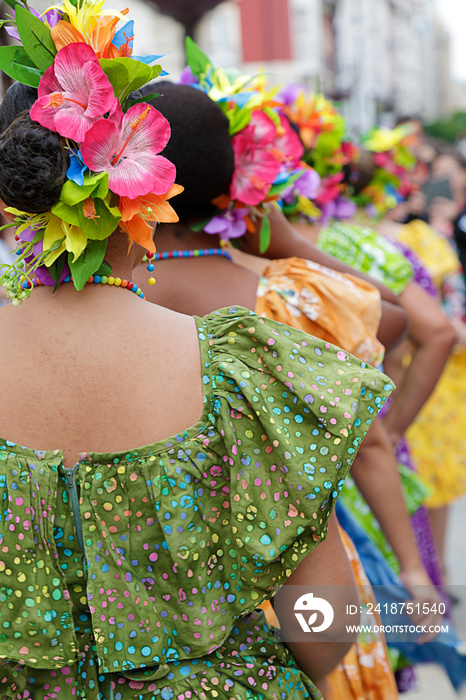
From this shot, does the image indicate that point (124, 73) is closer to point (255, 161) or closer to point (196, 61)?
point (255, 161)

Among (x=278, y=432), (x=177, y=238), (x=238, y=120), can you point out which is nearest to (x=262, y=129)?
(x=238, y=120)

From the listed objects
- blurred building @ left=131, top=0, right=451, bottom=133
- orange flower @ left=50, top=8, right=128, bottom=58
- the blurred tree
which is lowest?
blurred building @ left=131, top=0, right=451, bottom=133

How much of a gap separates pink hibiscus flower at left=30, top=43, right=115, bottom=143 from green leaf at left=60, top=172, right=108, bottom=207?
68mm

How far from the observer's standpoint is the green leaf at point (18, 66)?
1266mm

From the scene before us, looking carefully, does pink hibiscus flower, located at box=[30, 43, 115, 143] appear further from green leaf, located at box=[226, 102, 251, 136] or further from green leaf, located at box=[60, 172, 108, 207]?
green leaf, located at box=[226, 102, 251, 136]

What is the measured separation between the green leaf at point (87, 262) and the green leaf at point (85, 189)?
0.08 metres

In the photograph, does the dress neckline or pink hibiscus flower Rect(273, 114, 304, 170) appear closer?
the dress neckline

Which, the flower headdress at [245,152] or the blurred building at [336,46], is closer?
the flower headdress at [245,152]

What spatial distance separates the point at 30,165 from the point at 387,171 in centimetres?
391

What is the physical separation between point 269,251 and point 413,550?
100 centimetres

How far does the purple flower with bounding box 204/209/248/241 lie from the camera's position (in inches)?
77.1

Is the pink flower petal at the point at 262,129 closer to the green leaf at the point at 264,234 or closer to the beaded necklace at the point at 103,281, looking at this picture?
the green leaf at the point at 264,234

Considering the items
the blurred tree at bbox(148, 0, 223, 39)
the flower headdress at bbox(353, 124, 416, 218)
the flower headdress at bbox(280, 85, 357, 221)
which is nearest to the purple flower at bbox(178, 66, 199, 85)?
the flower headdress at bbox(280, 85, 357, 221)

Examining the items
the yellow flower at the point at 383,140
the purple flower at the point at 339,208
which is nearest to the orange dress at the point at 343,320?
the purple flower at the point at 339,208
